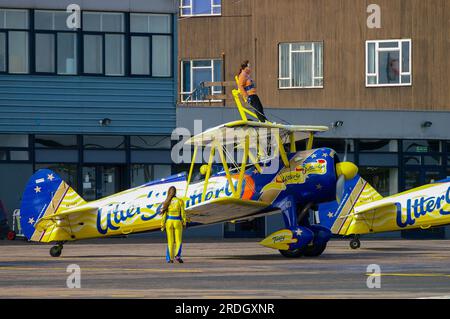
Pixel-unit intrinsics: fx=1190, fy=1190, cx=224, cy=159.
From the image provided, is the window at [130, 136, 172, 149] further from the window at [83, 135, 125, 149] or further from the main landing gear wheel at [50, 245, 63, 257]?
the main landing gear wheel at [50, 245, 63, 257]

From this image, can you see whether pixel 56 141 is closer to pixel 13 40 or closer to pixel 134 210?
pixel 13 40

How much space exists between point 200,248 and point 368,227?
5.36 metres

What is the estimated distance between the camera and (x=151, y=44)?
4084 cm

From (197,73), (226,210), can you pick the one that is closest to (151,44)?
(197,73)

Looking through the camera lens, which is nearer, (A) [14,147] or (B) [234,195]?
(B) [234,195]

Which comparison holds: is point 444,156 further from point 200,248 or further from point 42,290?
point 42,290

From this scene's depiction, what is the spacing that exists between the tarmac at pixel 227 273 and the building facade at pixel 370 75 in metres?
10.6

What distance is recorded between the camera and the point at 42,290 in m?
17.5

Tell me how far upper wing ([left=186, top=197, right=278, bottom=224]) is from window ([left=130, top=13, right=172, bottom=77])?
560 inches

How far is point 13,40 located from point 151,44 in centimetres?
475

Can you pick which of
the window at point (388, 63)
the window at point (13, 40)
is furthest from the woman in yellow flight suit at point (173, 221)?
the window at point (388, 63)

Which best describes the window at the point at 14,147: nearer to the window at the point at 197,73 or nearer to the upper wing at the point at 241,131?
the window at the point at 197,73
